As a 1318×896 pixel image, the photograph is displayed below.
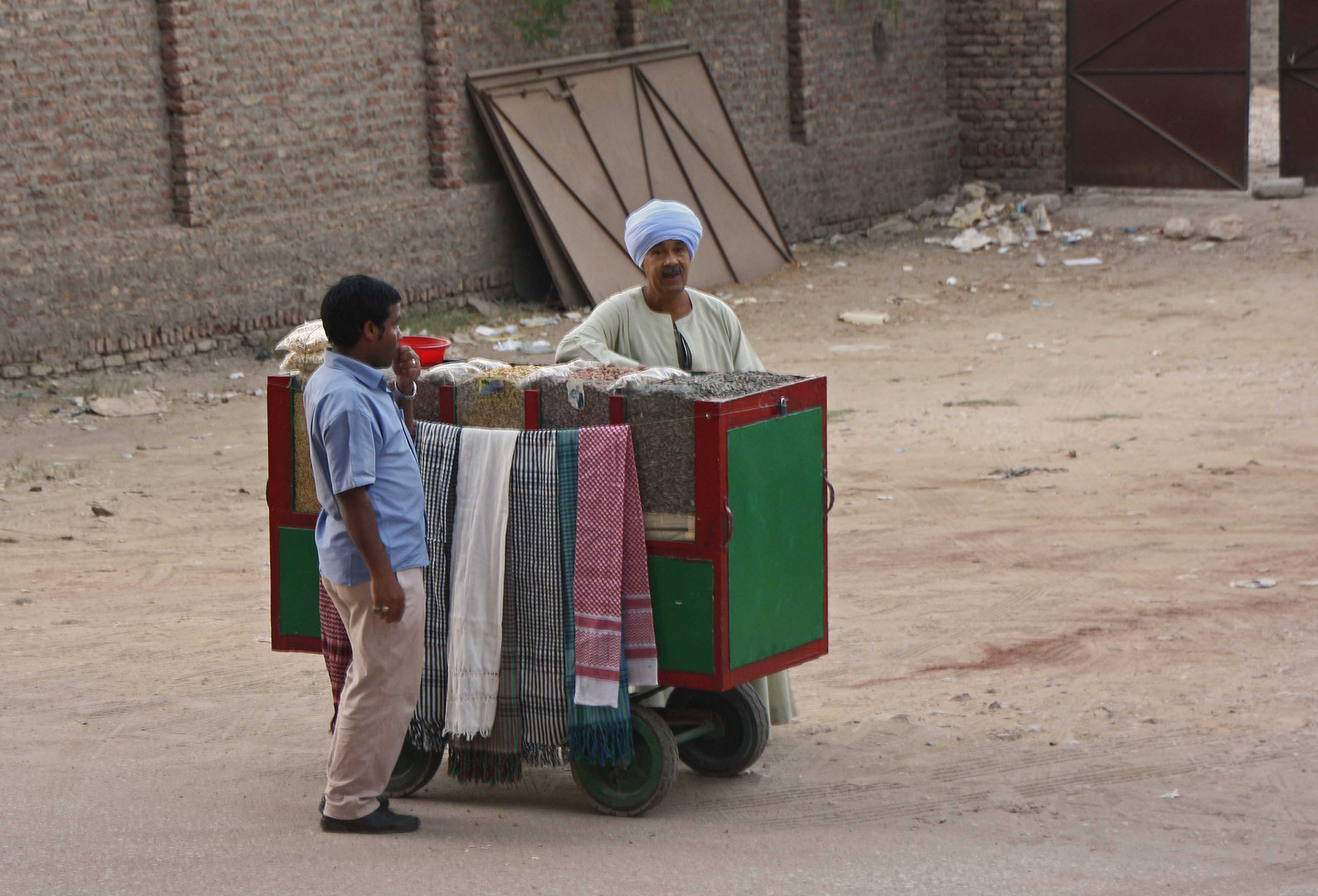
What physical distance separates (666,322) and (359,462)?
4.06ft

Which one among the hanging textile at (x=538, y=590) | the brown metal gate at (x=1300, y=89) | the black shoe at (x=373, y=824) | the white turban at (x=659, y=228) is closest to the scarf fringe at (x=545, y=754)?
the hanging textile at (x=538, y=590)

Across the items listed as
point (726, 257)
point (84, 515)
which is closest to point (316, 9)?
point (726, 257)

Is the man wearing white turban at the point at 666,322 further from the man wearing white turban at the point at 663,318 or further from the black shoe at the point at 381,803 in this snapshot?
the black shoe at the point at 381,803

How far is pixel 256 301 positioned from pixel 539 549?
8.24m

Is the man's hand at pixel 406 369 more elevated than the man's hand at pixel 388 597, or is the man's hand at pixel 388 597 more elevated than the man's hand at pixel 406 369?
the man's hand at pixel 406 369

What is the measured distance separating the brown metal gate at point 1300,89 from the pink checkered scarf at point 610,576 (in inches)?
568

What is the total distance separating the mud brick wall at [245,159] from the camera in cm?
1055

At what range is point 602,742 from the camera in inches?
165

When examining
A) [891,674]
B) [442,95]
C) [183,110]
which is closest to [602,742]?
[891,674]

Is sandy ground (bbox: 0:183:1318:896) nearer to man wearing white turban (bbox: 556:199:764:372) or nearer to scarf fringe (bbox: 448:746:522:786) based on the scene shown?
scarf fringe (bbox: 448:746:522:786)

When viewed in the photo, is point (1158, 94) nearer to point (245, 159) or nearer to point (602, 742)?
point (245, 159)

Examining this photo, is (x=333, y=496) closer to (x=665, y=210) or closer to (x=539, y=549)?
(x=539, y=549)

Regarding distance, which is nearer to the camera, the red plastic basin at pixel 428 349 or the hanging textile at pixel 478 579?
the hanging textile at pixel 478 579

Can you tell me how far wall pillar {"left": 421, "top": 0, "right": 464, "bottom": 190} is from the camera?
506 inches
